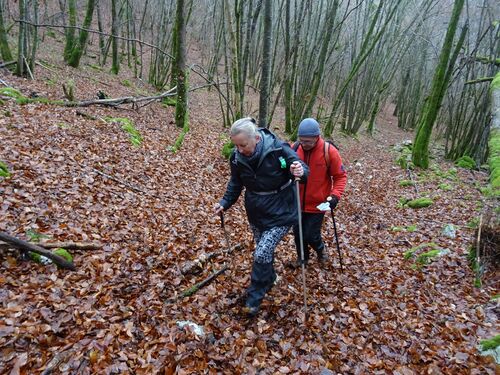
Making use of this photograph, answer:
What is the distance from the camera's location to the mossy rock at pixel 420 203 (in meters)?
9.45

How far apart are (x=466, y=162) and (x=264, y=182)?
16.3m

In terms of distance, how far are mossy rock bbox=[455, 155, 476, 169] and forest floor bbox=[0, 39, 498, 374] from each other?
8432 millimetres

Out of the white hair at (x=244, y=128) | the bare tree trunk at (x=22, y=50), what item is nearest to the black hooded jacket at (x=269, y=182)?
the white hair at (x=244, y=128)

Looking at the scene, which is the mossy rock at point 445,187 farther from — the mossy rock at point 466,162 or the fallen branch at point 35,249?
the fallen branch at point 35,249

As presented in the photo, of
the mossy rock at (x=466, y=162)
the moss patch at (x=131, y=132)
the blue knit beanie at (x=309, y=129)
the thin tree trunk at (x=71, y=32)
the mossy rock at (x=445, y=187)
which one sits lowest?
the mossy rock at (x=466, y=162)

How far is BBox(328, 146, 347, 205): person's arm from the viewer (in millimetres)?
4926

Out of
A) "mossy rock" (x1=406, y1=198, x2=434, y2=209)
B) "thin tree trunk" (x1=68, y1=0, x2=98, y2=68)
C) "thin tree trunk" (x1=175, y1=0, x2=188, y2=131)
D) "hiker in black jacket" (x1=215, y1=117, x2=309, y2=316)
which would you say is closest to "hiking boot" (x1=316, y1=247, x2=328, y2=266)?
"hiker in black jacket" (x1=215, y1=117, x2=309, y2=316)

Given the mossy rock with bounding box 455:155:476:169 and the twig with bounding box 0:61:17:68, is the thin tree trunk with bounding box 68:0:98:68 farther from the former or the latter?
the mossy rock with bounding box 455:155:476:169

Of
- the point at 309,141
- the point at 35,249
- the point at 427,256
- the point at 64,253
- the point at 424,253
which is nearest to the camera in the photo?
the point at 35,249

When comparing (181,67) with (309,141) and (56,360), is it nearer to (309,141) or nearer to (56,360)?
(309,141)

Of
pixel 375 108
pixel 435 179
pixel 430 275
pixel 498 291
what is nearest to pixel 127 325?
pixel 430 275

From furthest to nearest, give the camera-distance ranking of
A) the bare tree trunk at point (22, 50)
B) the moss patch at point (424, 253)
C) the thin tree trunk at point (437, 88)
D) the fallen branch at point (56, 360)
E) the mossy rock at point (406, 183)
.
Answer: the thin tree trunk at point (437, 88)
the mossy rock at point (406, 183)
the bare tree trunk at point (22, 50)
the moss patch at point (424, 253)
the fallen branch at point (56, 360)

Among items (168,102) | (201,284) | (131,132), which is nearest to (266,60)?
(131,132)

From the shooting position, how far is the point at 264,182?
12.8 feet
